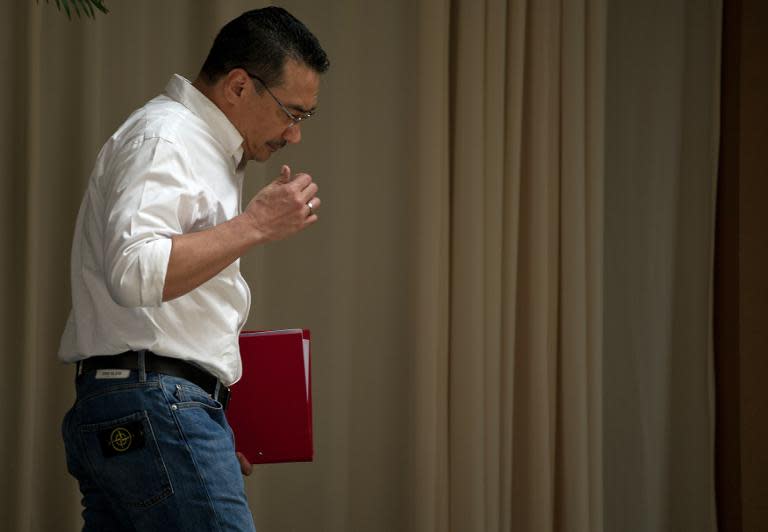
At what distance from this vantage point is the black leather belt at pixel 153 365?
1.33 meters

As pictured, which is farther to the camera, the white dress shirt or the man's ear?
the man's ear

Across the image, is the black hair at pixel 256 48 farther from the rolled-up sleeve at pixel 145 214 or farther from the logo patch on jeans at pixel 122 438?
the logo patch on jeans at pixel 122 438

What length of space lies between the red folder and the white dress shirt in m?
0.18

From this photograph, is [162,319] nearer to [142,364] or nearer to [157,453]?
[142,364]

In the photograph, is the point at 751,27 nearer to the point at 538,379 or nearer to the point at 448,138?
the point at 448,138

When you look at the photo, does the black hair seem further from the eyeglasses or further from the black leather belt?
the black leather belt

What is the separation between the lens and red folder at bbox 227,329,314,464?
1.66 m

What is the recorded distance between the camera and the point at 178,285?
1.22 metres

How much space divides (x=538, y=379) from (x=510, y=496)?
38cm

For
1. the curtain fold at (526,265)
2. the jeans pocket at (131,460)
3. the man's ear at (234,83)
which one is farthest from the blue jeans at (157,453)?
the curtain fold at (526,265)

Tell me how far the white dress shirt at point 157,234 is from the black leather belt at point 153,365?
0.01 metres

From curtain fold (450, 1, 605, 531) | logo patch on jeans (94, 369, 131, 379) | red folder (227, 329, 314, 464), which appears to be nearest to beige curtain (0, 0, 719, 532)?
curtain fold (450, 1, 605, 531)

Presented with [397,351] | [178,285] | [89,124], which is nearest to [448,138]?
[397,351]

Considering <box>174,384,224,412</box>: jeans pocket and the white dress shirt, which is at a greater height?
the white dress shirt
